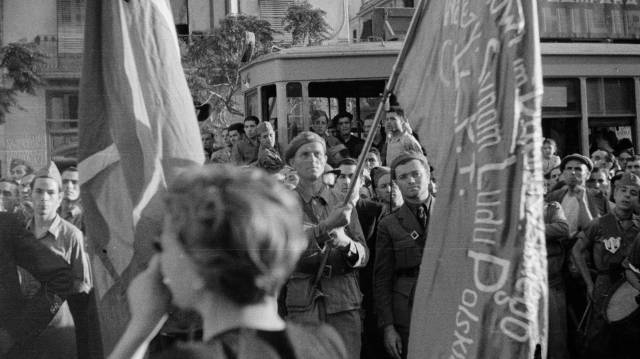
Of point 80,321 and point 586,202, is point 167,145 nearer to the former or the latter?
point 80,321

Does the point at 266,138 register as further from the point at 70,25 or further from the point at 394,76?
the point at 70,25

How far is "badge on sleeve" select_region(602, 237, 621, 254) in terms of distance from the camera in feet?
20.9

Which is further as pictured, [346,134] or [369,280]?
[346,134]

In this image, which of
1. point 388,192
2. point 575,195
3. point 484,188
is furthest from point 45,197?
point 575,195

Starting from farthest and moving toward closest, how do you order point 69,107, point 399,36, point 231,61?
point 69,107 → point 231,61 → point 399,36

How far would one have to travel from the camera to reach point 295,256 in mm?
1957

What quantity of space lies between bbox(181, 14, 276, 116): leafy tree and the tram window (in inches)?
281

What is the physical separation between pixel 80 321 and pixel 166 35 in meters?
2.31

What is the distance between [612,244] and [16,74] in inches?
585

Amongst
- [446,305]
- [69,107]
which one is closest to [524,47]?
[446,305]

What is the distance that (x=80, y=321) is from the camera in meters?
5.44

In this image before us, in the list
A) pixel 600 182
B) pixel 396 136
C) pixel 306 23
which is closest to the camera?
pixel 600 182

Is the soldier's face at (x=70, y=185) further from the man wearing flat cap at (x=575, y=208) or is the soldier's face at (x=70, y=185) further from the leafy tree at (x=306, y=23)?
the leafy tree at (x=306, y=23)

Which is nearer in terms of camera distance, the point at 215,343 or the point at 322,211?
the point at 215,343
